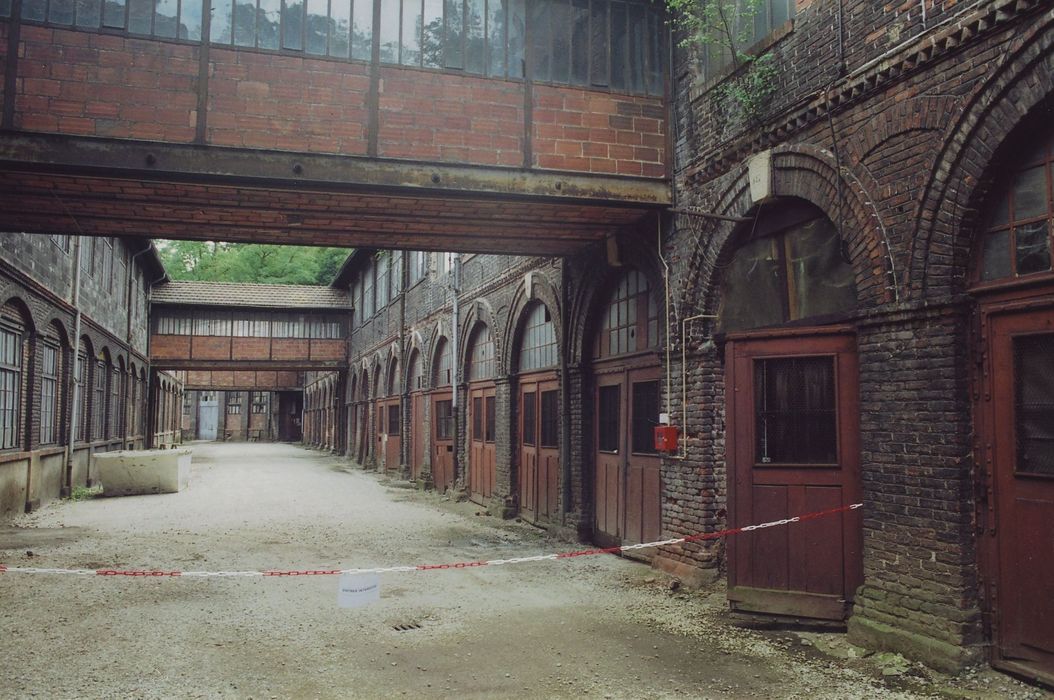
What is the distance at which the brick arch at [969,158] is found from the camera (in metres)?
4.87

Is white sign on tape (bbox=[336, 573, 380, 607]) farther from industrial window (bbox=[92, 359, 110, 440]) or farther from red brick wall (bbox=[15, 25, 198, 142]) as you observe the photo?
industrial window (bbox=[92, 359, 110, 440])

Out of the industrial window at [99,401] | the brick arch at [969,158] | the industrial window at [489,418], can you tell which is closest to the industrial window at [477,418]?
the industrial window at [489,418]

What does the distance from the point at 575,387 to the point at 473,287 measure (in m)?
5.84

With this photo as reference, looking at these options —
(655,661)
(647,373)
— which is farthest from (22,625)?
(647,373)

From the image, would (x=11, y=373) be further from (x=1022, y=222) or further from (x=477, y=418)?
(x=1022, y=222)

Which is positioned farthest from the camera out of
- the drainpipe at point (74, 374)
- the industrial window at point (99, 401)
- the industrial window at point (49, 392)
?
the industrial window at point (99, 401)

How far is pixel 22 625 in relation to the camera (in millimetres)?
6902

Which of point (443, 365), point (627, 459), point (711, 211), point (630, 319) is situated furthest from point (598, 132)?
point (443, 365)

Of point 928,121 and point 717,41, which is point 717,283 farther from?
point 928,121

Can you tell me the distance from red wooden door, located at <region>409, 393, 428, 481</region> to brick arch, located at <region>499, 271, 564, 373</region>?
692 cm

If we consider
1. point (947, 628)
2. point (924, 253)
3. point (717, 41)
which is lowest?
point (947, 628)

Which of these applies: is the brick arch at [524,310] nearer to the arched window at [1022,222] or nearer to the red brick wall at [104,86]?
the red brick wall at [104,86]

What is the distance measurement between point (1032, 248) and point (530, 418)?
9277mm

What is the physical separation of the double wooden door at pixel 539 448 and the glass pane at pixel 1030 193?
773cm
